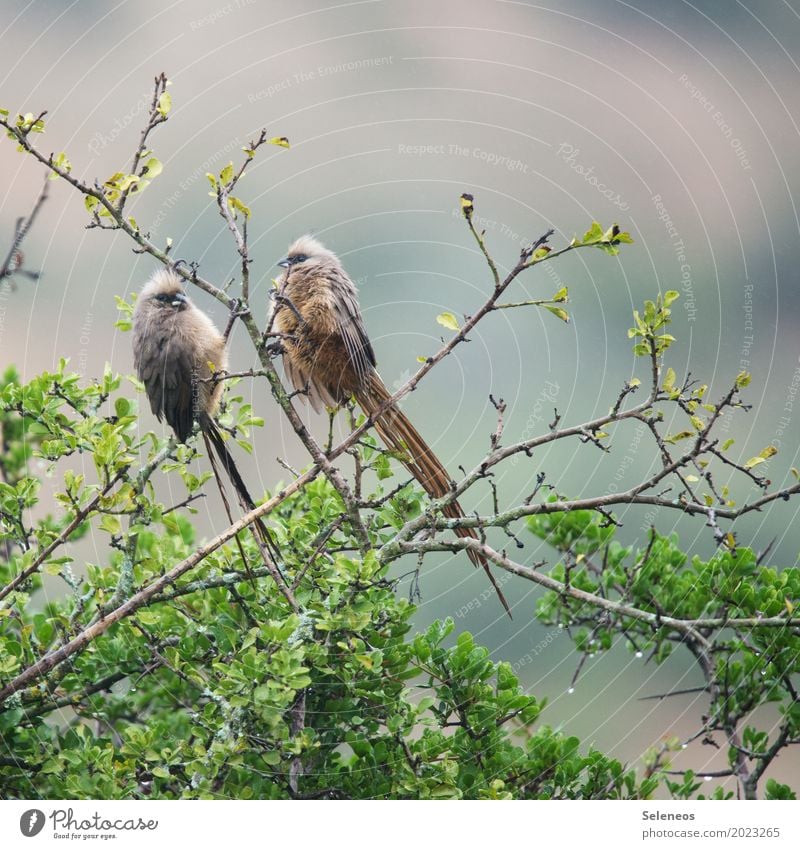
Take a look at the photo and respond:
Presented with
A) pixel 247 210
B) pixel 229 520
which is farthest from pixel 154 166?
pixel 229 520

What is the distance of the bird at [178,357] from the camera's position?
2.20 metres

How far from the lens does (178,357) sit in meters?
2.26

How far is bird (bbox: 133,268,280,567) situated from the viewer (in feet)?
7.23

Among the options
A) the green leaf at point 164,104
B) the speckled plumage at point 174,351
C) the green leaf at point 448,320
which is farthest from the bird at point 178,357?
the green leaf at point 448,320

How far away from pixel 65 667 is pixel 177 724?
1.12 feet

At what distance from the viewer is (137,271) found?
2371 mm

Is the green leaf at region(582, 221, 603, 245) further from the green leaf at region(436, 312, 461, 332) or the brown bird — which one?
the brown bird

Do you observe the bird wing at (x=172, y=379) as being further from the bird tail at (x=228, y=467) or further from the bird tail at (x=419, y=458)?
the bird tail at (x=419, y=458)

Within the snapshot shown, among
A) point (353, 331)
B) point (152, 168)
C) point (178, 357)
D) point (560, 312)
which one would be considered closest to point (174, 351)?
point (178, 357)

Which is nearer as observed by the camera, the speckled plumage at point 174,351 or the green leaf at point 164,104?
the green leaf at point 164,104

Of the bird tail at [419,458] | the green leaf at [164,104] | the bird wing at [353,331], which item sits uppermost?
the green leaf at [164,104]

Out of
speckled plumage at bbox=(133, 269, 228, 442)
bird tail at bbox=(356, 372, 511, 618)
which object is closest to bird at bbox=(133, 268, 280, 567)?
speckled plumage at bbox=(133, 269, 228, 442)

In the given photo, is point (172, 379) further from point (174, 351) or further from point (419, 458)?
point (419, 458)

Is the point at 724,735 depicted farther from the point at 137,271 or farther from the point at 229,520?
the point at 137,271
